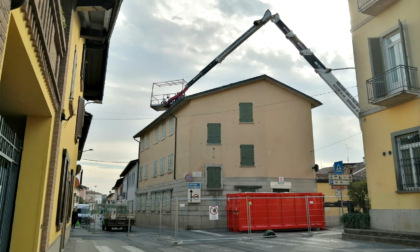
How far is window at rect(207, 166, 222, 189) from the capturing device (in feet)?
78.7

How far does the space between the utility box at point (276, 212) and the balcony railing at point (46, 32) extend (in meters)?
14.2

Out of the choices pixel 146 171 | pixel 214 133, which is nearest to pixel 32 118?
pixel 214 133

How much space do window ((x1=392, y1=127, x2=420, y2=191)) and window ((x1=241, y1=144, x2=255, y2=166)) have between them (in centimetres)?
1305

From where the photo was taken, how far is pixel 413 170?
1155 centimetres

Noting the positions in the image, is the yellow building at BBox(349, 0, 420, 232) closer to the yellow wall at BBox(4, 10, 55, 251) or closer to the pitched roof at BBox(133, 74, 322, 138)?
the yellow wall at BBox(4, 10, 55, 251)

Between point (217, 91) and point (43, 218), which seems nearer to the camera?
point (43, 218)

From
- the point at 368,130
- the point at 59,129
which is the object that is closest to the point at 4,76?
the point at 59,129

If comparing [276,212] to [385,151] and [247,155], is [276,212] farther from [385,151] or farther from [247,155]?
[385,151]

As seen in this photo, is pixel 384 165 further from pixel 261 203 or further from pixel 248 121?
pixel 248 121

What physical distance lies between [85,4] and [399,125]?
35.5 ft

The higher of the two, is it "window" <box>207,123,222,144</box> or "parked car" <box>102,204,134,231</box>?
"window" <box>207,123,222,144</box>

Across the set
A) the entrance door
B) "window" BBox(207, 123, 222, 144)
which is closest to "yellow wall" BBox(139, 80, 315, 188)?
"window" BBox(207, 123, 222, 144)

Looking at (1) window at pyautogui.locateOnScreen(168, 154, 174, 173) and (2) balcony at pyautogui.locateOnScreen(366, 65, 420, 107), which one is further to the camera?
(1) window at pyautogui.locateOnScreen(168, 154, 174, 173)

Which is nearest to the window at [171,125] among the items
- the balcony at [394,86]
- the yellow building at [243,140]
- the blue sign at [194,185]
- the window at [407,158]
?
the yellow building at [243,140]
